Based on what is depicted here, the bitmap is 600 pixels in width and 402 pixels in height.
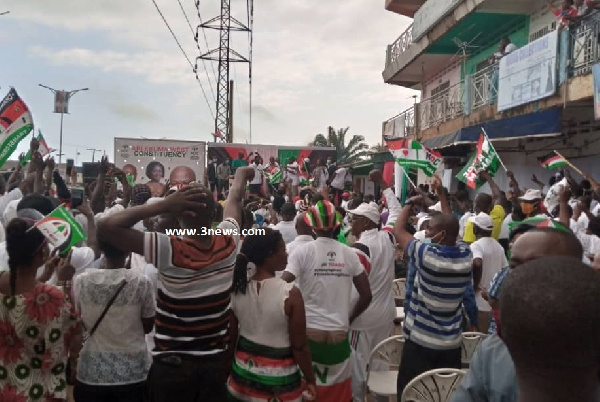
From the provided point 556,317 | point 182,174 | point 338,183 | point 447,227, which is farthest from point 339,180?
point 556,317

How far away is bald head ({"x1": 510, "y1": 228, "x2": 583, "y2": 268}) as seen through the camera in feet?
7.25

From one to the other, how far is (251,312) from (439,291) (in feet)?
4.33

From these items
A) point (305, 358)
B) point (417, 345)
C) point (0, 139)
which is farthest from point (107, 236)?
point (0, 139)

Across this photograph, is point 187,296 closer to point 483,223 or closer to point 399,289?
point 483,223

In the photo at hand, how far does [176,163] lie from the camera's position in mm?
17047

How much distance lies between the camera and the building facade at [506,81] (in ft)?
31.6

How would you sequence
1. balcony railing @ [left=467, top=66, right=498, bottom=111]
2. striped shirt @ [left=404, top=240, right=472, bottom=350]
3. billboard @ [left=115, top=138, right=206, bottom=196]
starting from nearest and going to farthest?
1. striped shirt @ [left=404, top=240, right=472, bottom=350]
2. balcony railing @ [left=467, top=66, right=498, bottom=111]
3. billboard @ [left=115, top=138, right=206, bottom=196]

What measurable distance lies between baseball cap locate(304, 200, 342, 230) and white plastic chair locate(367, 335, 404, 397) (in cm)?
104

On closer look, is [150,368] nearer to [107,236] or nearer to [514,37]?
[107,236]

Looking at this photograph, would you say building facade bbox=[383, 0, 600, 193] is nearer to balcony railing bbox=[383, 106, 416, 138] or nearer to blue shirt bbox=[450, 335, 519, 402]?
balcony railing bbox=[383, 106, 416, 138]

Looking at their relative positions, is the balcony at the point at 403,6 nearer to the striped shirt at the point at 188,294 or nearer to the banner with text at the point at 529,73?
the banner with text at the point at 529,73

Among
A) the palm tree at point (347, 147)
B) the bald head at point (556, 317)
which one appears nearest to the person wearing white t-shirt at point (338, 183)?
the bald head at point (556, 317)

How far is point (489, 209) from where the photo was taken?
6918 millimetres

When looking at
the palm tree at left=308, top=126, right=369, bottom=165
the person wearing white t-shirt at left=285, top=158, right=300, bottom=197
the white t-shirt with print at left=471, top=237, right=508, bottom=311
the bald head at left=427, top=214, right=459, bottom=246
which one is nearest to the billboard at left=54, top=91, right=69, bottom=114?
the palm tree at left=308, top=126, right=369, bottom=165
